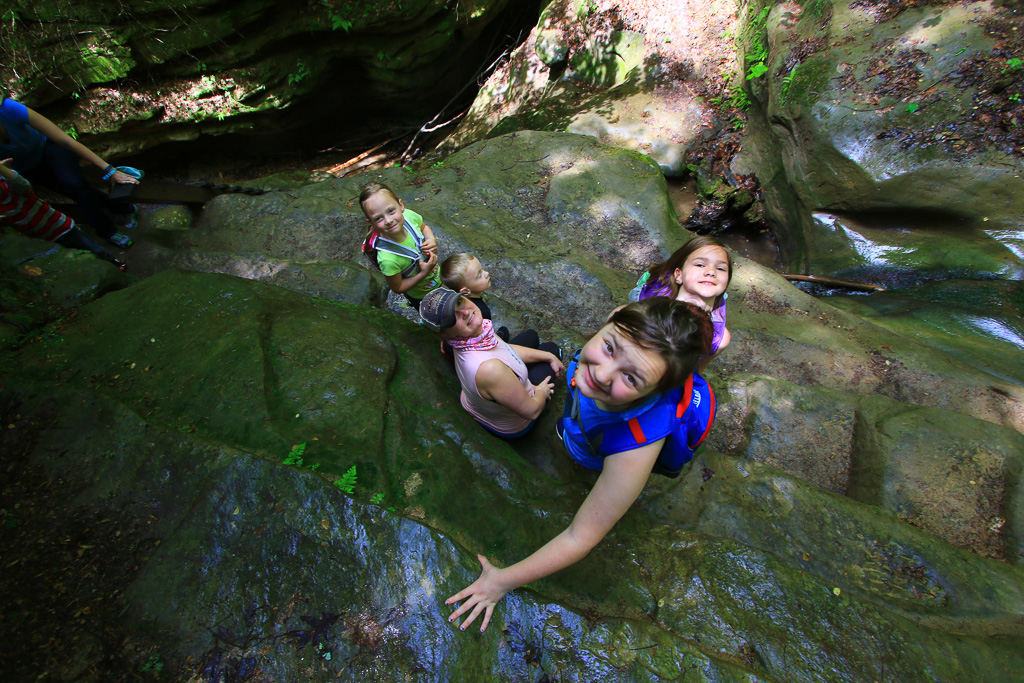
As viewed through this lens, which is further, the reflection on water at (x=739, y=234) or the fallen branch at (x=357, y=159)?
the fallen branch at (x=357, y=159)

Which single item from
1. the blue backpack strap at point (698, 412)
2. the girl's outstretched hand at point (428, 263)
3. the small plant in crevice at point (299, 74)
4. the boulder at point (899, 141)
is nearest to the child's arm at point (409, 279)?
the girl's outstretched hand at point (428, 263)

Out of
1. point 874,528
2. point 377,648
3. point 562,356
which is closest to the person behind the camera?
point 377,648

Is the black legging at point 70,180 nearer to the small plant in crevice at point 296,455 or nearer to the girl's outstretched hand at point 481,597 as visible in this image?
the small plant in crevice at point 296,455

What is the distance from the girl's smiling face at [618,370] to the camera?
1512mm

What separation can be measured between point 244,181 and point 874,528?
33.0ft

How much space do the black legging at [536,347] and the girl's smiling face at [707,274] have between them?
3.33 feet

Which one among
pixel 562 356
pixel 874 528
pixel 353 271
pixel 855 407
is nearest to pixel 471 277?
pixel 562 356

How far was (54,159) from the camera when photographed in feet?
13.4

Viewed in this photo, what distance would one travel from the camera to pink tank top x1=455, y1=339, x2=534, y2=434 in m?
2.59

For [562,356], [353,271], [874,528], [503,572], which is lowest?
[874,528]

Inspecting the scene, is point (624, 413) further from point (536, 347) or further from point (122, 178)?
point (122, 178)

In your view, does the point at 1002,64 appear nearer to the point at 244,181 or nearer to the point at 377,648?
the point at 377,648

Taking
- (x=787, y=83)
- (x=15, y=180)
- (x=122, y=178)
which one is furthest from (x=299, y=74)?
(x=787, y=83)

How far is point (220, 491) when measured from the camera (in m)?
1.75
